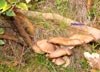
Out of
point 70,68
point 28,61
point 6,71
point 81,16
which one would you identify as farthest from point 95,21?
point 6,71

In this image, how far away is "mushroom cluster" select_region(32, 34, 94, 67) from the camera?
3.15 meters

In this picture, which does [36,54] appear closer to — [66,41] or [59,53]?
[59,53]

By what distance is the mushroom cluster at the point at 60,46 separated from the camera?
10.3 ft

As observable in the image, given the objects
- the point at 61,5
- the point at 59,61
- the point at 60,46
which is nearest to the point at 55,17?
the point at 61,5

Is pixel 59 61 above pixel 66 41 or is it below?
below

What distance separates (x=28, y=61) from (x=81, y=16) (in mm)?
916

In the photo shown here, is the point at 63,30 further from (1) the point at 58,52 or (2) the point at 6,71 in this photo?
(2) the point at 6,71

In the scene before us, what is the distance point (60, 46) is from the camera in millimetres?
3299

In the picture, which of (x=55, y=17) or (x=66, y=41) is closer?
(x=66, y=41)

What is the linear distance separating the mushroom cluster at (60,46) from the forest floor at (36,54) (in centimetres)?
10

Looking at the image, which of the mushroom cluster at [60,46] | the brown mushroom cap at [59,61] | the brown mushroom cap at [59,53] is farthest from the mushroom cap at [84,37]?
the brown mushroom cap at [59,61]

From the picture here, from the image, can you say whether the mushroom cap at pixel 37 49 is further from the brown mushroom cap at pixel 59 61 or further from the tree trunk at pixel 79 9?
A: the tree trunk at pixel 79 9

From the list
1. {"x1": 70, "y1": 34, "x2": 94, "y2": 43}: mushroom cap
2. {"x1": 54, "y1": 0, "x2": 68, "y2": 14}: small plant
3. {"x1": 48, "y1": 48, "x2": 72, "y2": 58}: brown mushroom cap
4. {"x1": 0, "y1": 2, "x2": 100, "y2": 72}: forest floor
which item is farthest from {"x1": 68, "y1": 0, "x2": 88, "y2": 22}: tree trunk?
{"x1": 48, "y1": 48, "x2": 72, "y2": 58}: brown mushroom cap

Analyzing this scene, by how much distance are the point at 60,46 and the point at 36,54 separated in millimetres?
357
